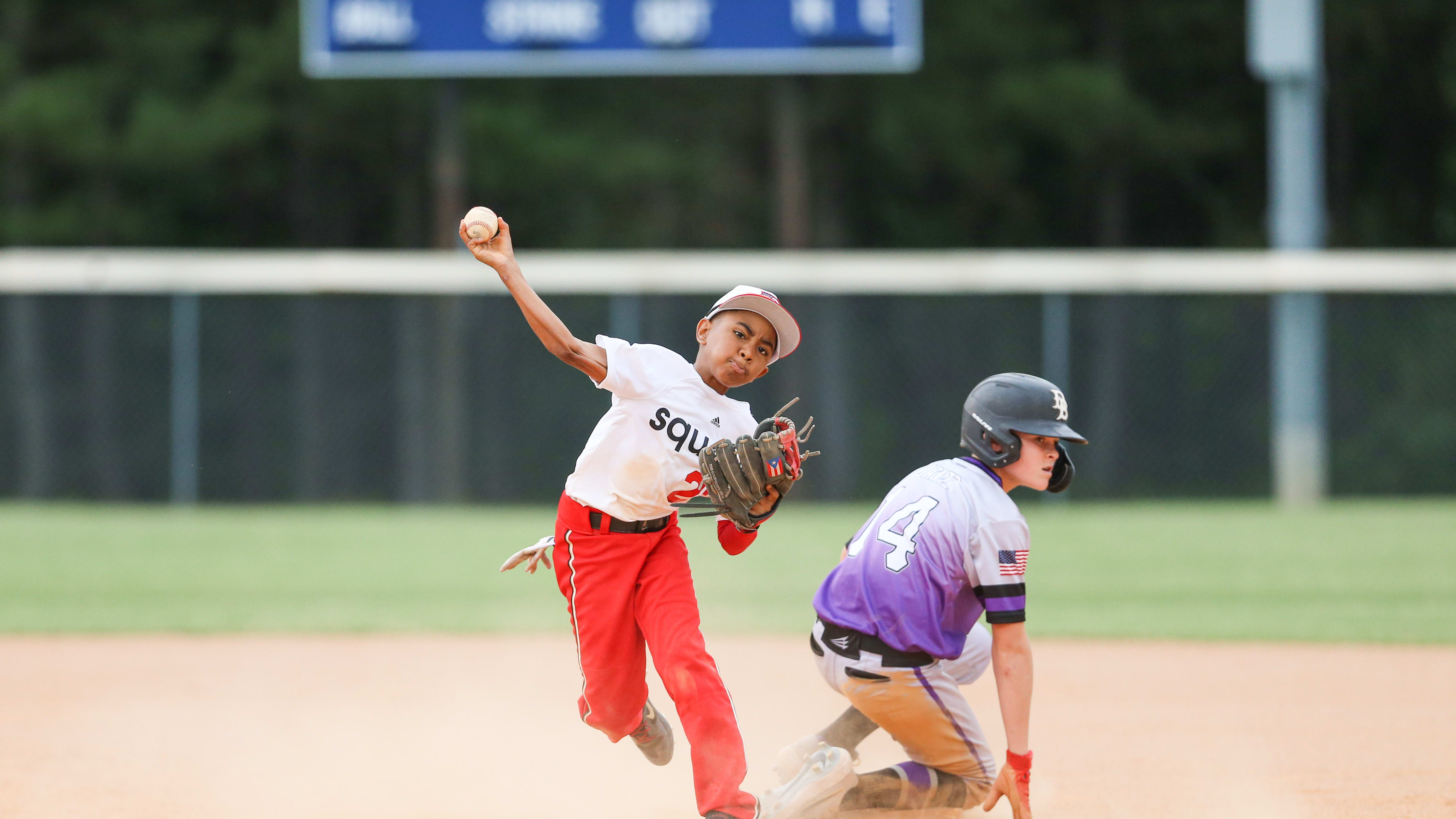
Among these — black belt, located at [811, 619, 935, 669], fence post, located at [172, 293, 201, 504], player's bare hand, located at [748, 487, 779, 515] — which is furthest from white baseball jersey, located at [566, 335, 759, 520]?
fence post, located at [172, 293, 201, 504]

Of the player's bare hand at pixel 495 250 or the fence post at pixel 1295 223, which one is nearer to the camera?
the player's bare hand at pixel 495 250

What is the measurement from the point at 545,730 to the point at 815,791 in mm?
1900

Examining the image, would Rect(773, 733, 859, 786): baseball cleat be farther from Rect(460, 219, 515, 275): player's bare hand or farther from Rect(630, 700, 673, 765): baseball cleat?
Rect(460, 219, 515, 275): player's bare hand

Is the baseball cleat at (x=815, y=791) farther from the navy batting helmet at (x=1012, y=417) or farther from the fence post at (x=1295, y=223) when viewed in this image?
the fence post at (x=1295, y=223)

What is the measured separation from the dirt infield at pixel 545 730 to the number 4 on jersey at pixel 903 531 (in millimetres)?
953

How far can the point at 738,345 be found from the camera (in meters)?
3.92

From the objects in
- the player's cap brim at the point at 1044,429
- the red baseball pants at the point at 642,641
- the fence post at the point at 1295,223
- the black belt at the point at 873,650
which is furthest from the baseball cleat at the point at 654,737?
the fence post at the point at 1295,223

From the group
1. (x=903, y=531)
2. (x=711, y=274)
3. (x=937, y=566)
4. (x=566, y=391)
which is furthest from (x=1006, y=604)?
(x=566, y=391)

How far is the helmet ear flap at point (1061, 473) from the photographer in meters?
3.84

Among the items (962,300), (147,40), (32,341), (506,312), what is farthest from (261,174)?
(962,300)

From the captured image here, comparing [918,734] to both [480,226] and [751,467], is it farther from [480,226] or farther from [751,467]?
[480,226]

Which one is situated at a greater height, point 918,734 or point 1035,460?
point 1035,460

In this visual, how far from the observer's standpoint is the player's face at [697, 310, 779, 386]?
3922 mm

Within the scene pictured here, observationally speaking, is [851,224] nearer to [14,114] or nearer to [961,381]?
[961,381]
